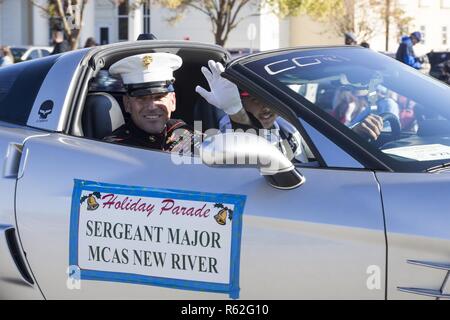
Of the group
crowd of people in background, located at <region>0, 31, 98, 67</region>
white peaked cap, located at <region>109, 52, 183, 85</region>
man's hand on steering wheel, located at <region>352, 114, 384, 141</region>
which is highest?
white peaked cap, located at <region>109, 52, 183, 85</region>

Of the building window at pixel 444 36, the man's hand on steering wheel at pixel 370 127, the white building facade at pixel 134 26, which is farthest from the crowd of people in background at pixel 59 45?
the building window at pixel 444 36

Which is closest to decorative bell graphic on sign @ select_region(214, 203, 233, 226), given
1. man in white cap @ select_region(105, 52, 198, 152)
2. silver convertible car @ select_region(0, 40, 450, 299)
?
silver convertible car @ select_region(0, 40, 450, 299)

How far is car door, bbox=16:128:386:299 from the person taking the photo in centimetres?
229

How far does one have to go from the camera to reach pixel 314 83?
2861mm

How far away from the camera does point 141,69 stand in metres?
3.42

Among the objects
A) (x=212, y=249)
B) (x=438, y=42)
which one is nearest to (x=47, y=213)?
(x=212, y=249)

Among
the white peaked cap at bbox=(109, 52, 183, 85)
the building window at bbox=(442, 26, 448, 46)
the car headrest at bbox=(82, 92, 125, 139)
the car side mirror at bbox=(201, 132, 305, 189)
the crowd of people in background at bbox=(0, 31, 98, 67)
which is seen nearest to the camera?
the car side mirror at bbox=(201, 132, 305, 189)

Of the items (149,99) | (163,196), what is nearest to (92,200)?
(163,196)

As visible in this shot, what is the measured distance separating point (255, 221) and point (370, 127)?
0.57 meters

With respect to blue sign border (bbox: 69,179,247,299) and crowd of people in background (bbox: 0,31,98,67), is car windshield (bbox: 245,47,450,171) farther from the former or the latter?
crowd of people in background (bbox: 0,31,98,67)

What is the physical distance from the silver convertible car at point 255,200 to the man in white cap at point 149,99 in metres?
0.38

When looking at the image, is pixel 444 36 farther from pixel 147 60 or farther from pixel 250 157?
pixel 250 157

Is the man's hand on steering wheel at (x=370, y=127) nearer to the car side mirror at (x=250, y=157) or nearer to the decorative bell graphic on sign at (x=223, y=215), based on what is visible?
the car side mirror at (x=250, y=157)

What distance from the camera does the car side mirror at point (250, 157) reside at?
237cm
